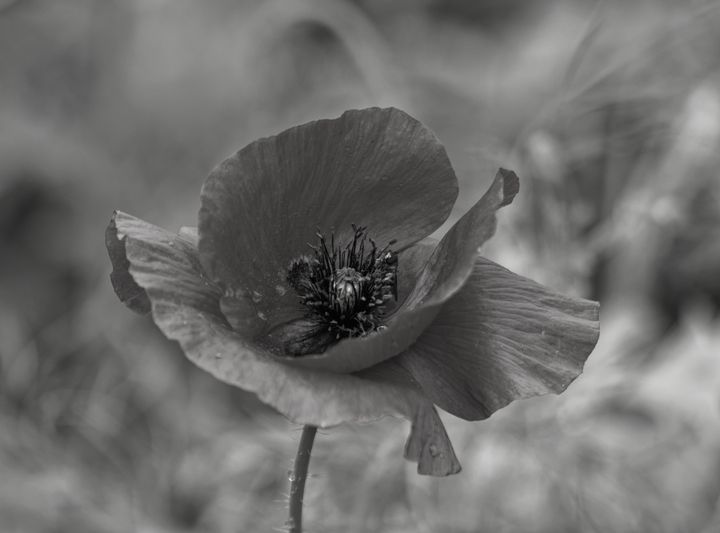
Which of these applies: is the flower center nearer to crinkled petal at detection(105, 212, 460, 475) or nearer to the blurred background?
crinkled petal at detection(105, 212, 460, 475)

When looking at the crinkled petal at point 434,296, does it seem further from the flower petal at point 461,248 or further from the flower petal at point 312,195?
the flower petal at point 312,195

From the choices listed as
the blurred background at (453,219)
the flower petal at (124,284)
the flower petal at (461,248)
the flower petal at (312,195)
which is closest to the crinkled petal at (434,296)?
the flower petal at (461,248)

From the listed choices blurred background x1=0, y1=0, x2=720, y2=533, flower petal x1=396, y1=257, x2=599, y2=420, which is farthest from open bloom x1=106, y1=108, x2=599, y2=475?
blurred background x1=0, y1=0, x2=720, y2=533

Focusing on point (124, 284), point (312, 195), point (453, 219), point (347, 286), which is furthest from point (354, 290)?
point (453, 219)

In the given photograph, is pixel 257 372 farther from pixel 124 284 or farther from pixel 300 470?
pixel 124 284

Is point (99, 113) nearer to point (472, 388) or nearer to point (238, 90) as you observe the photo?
point (238, 90)
